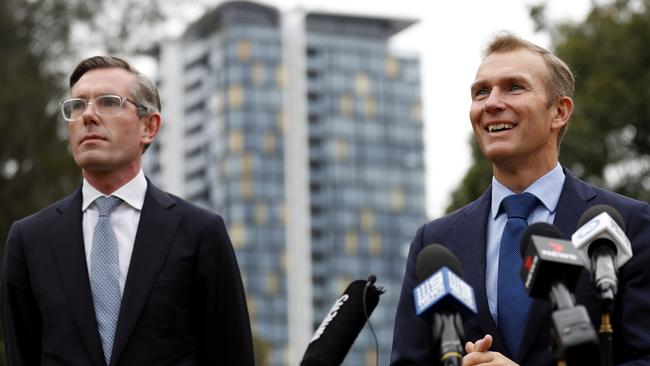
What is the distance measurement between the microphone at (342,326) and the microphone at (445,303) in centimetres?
83

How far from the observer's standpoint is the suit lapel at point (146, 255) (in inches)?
252

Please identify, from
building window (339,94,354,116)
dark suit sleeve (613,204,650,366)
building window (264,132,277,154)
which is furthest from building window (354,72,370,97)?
dark suit sleeve (613,204,650,366)

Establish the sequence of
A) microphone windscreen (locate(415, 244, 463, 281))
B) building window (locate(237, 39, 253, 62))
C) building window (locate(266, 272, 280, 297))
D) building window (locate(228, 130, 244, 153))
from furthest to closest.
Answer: building window (locate(228, 130, 244, 153))
building window (locate(237, 39, 253, 62))
building window (locate(266, 272, 280, 297))
microphone windscreen (locate(415, 244, 463, 281))

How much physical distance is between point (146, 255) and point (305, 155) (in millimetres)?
142406

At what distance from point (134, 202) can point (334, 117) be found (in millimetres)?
143059

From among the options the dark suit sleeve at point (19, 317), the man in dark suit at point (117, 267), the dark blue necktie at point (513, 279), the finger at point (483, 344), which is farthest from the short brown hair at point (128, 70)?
the finger at point (483, 344)

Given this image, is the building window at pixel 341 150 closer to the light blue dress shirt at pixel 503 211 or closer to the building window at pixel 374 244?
the building window at pixel 374 244

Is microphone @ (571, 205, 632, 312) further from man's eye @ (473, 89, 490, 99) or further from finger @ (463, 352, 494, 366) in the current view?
man's eye @ (473, 89, 490, 99)

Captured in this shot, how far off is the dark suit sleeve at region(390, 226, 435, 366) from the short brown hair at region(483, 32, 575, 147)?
106 cm

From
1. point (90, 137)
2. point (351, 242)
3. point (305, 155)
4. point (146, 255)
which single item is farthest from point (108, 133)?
point (305, 155)

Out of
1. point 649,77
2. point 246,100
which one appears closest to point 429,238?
point 649,77

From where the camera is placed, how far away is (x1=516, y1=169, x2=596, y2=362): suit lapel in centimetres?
578

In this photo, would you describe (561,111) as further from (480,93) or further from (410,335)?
(410,335)

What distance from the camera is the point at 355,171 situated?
151 metres
